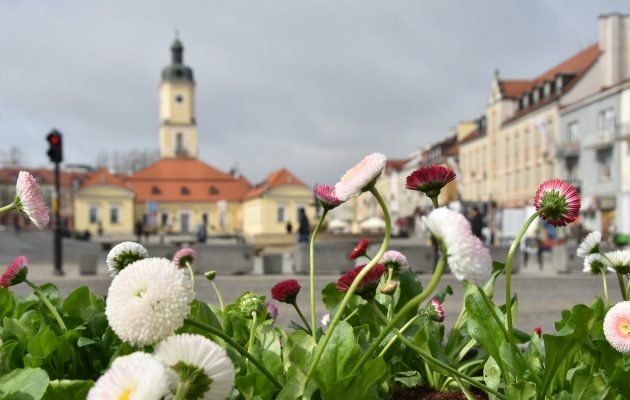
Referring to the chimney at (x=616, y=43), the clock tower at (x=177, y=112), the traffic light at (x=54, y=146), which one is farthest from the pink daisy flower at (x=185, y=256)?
the clock tower at (x=177, y=112)

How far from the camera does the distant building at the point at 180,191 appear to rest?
9831cm

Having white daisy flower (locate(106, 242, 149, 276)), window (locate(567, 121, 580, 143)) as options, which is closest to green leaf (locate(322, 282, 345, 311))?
white daisy flower (locate(106, 242, 149, 276))

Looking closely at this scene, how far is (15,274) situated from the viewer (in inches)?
68.4

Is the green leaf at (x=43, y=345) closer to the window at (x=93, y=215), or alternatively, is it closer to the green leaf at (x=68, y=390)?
the green leaf at (x=68, y=390)

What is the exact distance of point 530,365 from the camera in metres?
1.56

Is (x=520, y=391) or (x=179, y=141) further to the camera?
(x=179, y=141)

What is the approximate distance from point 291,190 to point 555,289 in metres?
85.1

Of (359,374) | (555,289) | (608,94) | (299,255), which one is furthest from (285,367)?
(608,94)

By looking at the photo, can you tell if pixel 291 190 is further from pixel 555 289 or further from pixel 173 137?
pixel 555 289

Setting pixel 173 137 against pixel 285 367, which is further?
pixel 173 137

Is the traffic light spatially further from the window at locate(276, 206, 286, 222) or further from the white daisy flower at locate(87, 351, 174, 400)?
the window at locate(276, 206, 286, 222)

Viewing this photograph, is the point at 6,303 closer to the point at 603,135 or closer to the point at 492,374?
the point at 492,374

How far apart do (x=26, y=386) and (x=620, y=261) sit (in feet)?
5.31

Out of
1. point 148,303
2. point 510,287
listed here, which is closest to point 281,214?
point 510,287
